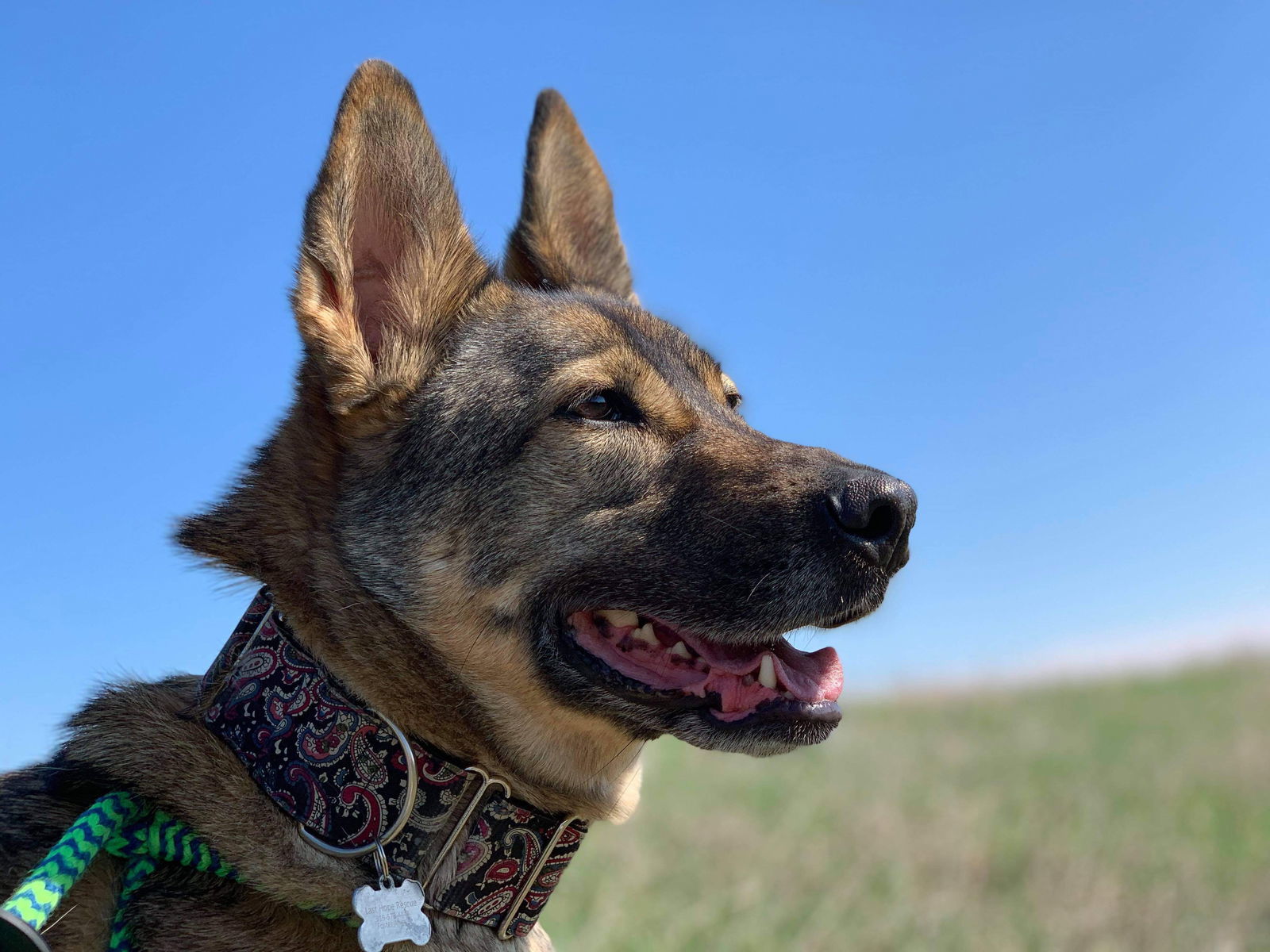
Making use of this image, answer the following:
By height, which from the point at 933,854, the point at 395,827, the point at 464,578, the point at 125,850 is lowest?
the point at 933,854

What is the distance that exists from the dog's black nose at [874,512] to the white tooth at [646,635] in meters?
0.65

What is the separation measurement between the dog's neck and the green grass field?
3.73ft

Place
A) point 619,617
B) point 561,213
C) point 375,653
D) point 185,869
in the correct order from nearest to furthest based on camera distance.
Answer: point 185,869 → point 375,653 → point 619,617 → point 561,213

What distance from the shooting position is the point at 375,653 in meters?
2.98

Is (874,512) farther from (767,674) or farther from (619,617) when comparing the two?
(619,617)

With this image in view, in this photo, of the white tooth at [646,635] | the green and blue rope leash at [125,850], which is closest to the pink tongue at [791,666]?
the white tooth at [646,635]

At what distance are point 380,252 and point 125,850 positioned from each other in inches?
78.9

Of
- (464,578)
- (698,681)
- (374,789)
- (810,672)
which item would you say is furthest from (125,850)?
(810,672)

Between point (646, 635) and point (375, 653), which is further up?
point (646, 635)

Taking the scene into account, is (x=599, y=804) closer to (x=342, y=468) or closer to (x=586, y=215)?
(x=342, y=468)

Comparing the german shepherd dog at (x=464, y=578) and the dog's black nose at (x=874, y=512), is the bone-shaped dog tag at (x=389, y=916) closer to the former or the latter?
the german shepherd dog at (x=464, y=578)

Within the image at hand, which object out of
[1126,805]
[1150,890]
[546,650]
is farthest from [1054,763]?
[546,650]

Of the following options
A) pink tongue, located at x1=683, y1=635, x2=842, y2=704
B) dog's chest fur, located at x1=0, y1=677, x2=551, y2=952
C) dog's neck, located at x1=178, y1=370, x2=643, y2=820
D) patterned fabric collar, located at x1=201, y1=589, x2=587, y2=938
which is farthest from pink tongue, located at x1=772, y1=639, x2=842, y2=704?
dog's chest fur, located at x1=0, y1=677, x2=551, y2=952

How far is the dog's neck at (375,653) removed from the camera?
2.96m
